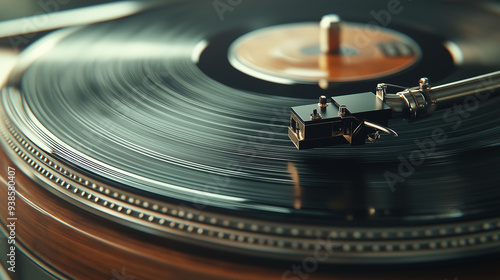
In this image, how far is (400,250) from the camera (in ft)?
2.05

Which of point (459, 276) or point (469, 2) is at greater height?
point (469, 2)

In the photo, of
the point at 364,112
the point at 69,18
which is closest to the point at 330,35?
the point at 364,112

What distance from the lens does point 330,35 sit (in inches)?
46.5

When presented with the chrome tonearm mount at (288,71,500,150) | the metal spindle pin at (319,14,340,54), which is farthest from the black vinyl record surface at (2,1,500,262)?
the metal spindle pin at (319,14,340,54)

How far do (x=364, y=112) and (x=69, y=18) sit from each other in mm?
1152

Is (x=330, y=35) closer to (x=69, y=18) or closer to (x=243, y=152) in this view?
(x=243, y=152)

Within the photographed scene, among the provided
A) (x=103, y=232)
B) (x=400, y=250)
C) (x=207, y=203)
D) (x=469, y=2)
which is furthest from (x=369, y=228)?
(x=469, y=2)

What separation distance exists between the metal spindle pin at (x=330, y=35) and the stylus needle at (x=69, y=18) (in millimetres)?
545

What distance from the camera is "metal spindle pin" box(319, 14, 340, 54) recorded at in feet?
3.84

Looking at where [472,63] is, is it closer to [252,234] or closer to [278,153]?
[278,153]

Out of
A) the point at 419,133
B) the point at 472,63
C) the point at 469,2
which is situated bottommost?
the point at 419,133

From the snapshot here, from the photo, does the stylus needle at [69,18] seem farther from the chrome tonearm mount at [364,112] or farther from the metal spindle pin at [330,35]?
the chrome tonearm mount at [364,112]

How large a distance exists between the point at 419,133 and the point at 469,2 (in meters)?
0.78

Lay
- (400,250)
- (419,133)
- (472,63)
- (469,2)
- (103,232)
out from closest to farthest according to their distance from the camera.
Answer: (400,250), (103,232), (419,133), (472,63), (469,2)
